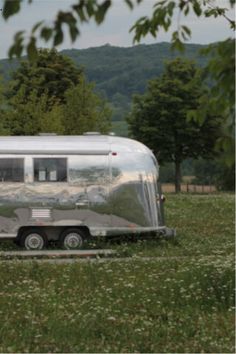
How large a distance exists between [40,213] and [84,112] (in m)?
30.3

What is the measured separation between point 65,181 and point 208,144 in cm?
3743

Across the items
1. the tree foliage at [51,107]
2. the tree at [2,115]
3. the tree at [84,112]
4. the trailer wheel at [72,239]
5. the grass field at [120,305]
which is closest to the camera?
the grass field at [120,305]

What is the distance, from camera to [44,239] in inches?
720

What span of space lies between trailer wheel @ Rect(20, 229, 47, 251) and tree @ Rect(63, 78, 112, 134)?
92.9ft

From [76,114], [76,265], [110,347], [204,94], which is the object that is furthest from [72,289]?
[76,114]

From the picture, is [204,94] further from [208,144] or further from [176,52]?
[208,144]

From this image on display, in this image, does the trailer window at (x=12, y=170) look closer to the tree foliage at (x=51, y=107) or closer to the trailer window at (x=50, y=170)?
the trailer window at (x=50, y=170)

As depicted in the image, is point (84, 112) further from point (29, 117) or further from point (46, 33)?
point (46, 33)

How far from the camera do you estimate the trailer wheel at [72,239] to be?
59.4 feet

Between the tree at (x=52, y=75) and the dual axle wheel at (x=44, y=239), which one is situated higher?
the tree at (x=52, y=75)

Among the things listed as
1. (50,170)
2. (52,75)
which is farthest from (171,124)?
(50,170)

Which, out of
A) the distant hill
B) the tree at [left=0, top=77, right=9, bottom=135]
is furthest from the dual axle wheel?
the distant hill

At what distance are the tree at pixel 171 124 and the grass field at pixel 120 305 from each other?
38.8 m

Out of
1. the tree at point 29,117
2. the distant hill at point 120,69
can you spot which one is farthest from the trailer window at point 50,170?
the distant hill at point 120,69
